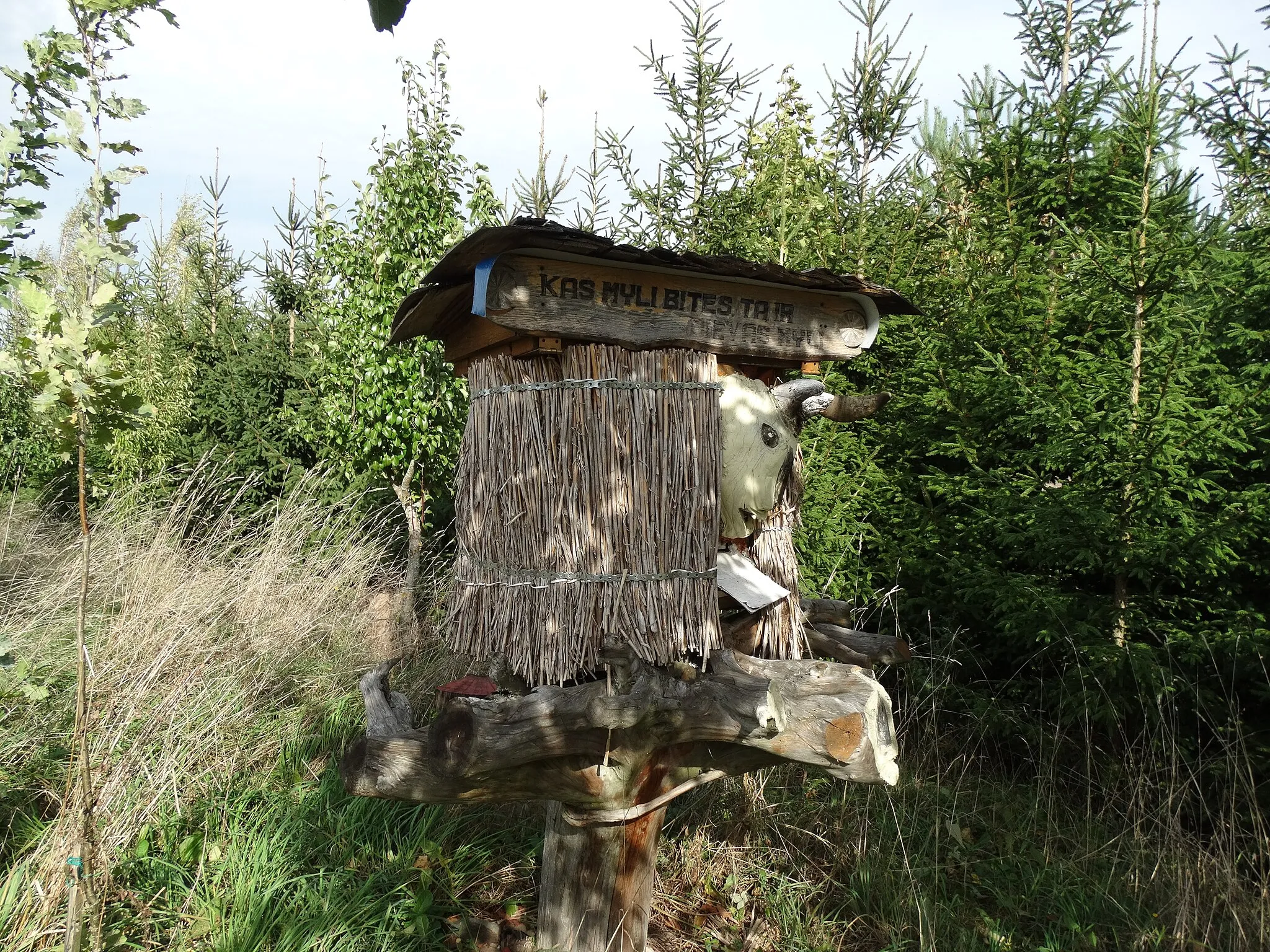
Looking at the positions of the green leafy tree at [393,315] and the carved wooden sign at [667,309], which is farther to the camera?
the green leafy tree at [393,315]

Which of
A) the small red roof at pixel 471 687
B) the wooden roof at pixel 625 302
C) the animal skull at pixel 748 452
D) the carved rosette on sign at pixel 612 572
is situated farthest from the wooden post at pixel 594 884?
the wooden roof at pixel 625 302

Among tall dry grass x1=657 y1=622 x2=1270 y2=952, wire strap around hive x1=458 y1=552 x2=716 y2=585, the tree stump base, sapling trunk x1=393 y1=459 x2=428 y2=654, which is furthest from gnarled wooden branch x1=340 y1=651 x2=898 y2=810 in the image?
sapling trunk x1=393 y1=459 x2=428 y2=654

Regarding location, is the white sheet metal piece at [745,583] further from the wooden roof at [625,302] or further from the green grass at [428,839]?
the green grass at [428,839]

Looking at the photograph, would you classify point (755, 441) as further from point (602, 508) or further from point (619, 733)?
point (619, 733)

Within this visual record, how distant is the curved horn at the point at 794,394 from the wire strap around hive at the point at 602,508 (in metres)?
0.37

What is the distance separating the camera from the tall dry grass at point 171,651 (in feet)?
10.5

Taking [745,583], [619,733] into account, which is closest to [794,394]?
[745,583]

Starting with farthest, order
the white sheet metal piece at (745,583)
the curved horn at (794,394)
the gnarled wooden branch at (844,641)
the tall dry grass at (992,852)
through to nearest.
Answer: the tall dry grass at (992,852), the gnarled wooden branch at (844,641), the curved horn at (794,394), the white sheet metal piece at (745,583)

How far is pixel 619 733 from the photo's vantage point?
8.23 feet

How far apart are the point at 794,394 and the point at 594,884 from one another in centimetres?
172

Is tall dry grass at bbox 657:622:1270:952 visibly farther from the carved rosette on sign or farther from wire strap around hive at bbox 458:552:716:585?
wire strap around hive at bbox 458:552:716:585

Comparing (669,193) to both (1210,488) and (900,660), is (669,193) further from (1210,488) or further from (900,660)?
(900,660)

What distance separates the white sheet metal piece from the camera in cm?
266

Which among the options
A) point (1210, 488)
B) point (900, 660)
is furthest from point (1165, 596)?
point (900, 660)
